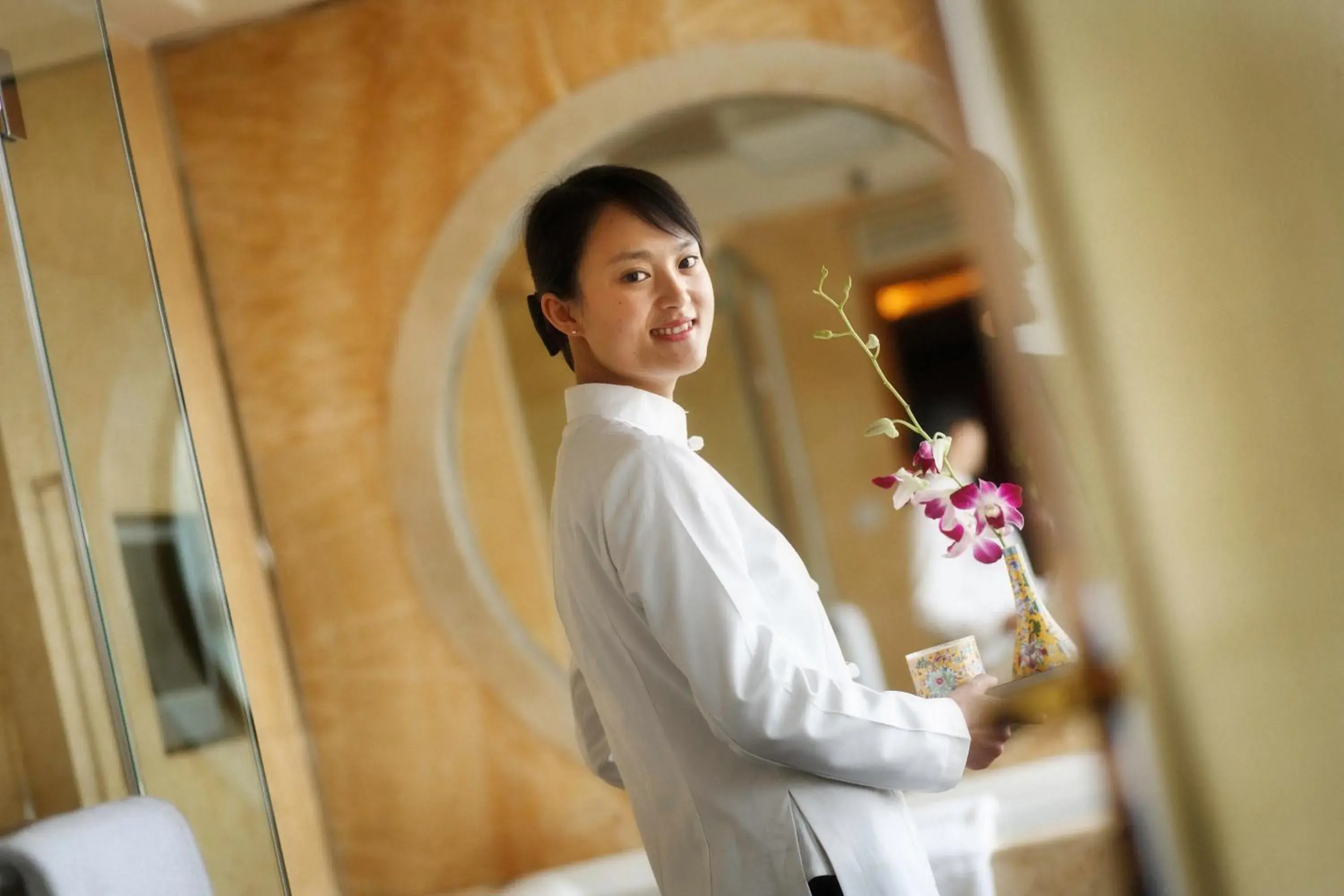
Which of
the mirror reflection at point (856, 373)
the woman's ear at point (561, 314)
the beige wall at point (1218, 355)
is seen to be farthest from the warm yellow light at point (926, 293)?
the beige wall at point (1218, 355)

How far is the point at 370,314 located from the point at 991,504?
4.40 ft

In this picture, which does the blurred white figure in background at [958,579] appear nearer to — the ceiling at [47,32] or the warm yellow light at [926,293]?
the warm yellow light at [926,293]

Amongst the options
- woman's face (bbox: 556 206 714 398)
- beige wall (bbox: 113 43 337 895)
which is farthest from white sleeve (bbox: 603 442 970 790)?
beige wall (bbox: 113 43 337 895)

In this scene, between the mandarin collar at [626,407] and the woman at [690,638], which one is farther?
the mandarin collar at [626,407]

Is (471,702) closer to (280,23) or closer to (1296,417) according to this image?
(280,23)

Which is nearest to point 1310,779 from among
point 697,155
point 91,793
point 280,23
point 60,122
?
point 91,793

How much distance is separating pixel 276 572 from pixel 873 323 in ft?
3.73

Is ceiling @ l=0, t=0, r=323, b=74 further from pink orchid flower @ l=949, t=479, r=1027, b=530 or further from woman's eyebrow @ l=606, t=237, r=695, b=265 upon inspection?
pink orchid flower @ l=949, t=479, r=1027, b=530

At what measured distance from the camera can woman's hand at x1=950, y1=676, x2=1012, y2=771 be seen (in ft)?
3.04

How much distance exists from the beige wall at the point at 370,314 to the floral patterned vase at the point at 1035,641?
1.15 meters

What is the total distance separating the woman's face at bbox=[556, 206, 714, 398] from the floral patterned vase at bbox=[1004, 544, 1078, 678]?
15.0 inches

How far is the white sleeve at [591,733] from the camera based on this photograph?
120cm

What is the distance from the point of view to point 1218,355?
0.47 meters

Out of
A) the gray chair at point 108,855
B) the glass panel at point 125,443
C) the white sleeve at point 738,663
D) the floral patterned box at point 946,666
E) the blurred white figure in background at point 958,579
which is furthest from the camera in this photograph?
the blurred white figure in background at point 958,579
